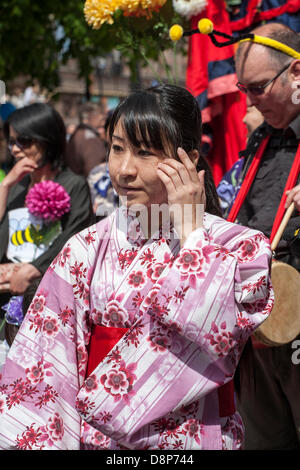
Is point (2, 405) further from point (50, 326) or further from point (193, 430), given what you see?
point (193, 430)

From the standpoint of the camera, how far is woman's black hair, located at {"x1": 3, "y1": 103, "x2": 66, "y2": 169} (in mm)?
3438

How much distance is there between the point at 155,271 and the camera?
170 centimetres

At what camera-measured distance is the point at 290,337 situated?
2199 millimetres

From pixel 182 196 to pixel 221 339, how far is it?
0.41 metres

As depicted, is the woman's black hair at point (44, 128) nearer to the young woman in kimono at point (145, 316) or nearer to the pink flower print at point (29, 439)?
the young woman in kimono at point (145, 316)

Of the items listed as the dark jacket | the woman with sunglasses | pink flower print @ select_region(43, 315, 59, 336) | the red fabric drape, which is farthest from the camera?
the red fabric drape

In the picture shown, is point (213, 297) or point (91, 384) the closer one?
point (213, 297)

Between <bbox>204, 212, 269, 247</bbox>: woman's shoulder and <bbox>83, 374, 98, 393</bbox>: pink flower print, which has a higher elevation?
<bbox>204, 212, 269, 247</bbox>: woman's shoulder

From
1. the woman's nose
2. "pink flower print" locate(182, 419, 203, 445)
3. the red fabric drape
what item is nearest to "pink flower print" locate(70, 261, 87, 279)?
the woman's nose

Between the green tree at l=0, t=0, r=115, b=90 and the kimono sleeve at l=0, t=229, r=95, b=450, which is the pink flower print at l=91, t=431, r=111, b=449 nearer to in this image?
the kimono sleeve at l=0, t=229, r=95, b=450

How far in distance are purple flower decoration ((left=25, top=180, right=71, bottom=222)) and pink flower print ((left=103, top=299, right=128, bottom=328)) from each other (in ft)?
5.00

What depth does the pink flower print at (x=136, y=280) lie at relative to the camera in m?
1.69

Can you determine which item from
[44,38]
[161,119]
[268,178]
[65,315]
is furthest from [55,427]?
[44,38]
